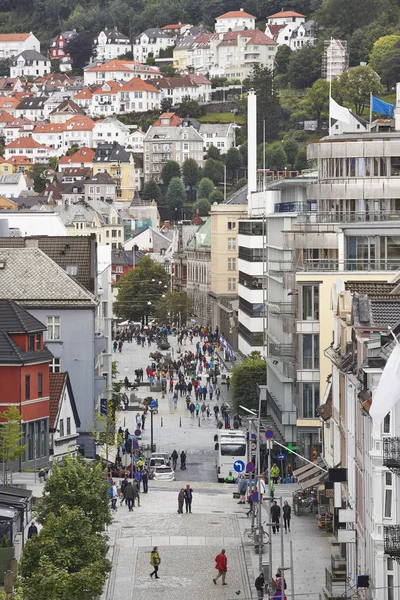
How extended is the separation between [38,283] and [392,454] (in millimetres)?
36688

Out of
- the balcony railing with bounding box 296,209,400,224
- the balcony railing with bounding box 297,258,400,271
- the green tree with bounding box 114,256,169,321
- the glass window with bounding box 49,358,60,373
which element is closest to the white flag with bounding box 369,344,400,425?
the balcony railing with bounding box 297,258,400,271

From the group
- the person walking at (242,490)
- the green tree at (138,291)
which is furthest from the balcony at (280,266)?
the green tree at (138,291)

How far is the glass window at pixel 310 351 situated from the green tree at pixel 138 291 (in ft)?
305

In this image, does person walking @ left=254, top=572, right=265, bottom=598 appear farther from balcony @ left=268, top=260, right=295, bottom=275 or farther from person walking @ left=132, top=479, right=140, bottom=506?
balcony @ left=268, top=260, right=295, bottom=275

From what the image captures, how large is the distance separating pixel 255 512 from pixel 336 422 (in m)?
4.11

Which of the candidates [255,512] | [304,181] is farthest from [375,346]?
[304,181]

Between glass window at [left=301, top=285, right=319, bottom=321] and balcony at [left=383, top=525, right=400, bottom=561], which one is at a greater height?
glass window at [left=301, top=285, right=319, bottom=321]

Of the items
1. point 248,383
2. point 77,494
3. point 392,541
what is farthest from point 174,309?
point 392,541

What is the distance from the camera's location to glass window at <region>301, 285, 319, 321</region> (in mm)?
73562

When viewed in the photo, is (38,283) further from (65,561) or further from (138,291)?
(138,291)

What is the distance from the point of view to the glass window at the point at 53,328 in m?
71.9

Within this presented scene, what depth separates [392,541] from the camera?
121ft

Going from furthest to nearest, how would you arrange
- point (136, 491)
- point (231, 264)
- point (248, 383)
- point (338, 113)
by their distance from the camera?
point (231, 264) < point (248, 383) < point (338, 113) < point (136, 491)

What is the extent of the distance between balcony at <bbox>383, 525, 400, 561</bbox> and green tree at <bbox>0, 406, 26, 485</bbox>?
2270cm
